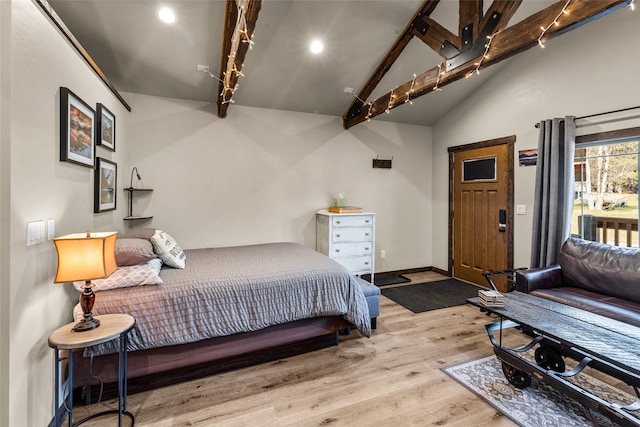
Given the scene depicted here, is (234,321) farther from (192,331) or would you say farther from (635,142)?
(635,142)

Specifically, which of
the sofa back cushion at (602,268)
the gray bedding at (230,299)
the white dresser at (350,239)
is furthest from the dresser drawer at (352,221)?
the sofa back cushion at (602,268)

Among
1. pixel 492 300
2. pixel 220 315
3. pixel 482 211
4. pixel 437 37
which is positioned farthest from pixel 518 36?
pixel 220 315

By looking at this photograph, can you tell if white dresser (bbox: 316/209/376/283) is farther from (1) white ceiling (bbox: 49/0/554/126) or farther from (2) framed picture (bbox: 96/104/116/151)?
(2) framed picture (bbox: 96/104/116/151)

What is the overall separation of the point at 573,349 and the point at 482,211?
2.86 m

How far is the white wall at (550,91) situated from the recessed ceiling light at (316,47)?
2495 mm

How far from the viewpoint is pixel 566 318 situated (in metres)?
2.11

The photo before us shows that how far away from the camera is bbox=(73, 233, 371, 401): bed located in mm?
1964

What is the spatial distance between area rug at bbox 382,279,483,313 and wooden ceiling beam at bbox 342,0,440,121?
2709 mm

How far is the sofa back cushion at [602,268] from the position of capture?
2.51m

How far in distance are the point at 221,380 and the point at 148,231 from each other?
1.43 meters

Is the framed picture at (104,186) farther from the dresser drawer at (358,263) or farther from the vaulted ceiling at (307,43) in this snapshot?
the dresser drawer at (358,263)

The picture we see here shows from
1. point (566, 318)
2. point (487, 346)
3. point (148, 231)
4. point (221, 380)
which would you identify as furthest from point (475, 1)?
point (221, 380)

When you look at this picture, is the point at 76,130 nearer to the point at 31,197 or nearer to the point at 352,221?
the point at 31,197

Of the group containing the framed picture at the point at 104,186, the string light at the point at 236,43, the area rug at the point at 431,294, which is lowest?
the area rug at the point at 431,294
